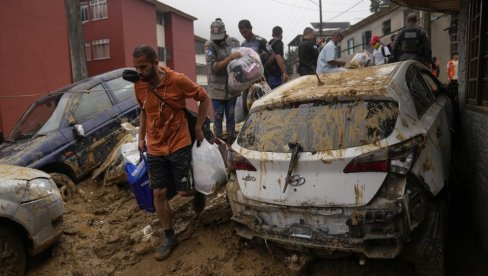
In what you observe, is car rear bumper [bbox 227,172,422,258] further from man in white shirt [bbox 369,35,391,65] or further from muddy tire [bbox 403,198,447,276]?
man in white shirt [bbox 369,35,391,65]

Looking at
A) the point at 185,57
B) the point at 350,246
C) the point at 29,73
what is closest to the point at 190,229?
the point at 350,246

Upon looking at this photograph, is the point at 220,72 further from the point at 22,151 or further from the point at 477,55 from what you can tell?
the point at 477,55

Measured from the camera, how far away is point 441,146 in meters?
3.42

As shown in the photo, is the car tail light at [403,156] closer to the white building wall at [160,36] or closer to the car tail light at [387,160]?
the car tail light at [387,160]

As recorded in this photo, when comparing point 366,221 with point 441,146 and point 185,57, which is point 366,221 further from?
point 185,57

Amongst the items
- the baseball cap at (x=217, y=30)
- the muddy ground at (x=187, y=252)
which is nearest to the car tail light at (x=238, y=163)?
the muddy ground at (x=187, y=252)

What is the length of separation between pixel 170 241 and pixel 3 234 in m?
1.45

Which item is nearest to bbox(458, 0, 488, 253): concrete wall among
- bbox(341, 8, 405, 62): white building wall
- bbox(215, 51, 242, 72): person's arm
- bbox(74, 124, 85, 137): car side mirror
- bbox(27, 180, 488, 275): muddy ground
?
bbox(27, 180, 488, 275): muddy ground

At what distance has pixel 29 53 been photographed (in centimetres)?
1334

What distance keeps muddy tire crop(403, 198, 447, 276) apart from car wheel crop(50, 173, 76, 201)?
15.4ft

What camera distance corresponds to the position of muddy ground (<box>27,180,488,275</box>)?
3.36m

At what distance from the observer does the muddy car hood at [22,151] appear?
5.43 m

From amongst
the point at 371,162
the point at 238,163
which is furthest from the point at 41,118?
the point at 371,162

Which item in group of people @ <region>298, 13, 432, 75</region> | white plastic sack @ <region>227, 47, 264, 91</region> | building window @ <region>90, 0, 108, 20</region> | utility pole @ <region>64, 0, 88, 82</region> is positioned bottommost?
white plastic sack @ <region>227, 47, 264, 91</region>
